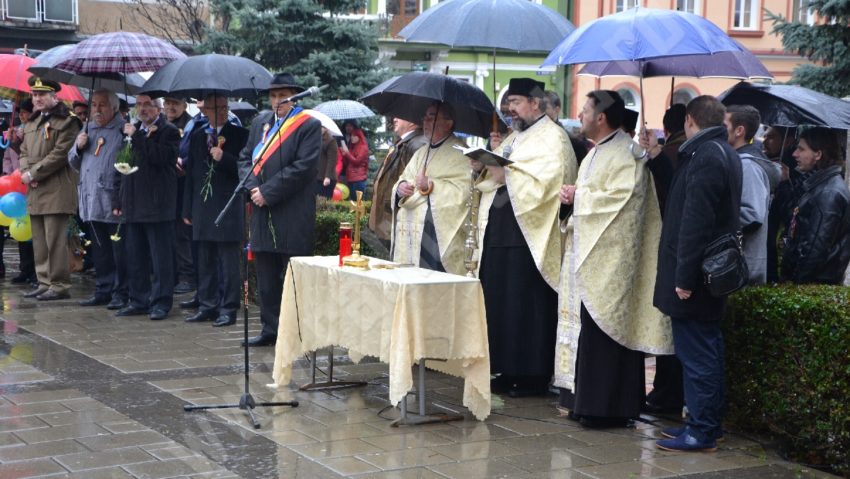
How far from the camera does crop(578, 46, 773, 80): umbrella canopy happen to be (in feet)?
26.3

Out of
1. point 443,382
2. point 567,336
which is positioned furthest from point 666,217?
point 443,382

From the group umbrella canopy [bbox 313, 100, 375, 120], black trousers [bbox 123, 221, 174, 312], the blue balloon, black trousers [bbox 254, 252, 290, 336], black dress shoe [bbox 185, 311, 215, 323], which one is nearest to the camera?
black trousers [bbox 254, 252, 290, 336]

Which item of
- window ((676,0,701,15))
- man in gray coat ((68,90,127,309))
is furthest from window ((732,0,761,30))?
man in gray coat ((68,90,127,309))

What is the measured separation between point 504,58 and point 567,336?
96.8 ft

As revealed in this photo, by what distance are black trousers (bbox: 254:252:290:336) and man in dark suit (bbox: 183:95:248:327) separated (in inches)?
38.4

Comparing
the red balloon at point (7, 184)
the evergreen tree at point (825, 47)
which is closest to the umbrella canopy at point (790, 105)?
the evergreen tree at point (825, 47)

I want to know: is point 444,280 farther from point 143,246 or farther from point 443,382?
point 143,246

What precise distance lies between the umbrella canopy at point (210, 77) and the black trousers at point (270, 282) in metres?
1.41

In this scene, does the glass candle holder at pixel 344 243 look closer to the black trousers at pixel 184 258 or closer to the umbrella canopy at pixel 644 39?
the umbrella canopy at pixel 644 39

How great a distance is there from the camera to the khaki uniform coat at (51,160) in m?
11.8

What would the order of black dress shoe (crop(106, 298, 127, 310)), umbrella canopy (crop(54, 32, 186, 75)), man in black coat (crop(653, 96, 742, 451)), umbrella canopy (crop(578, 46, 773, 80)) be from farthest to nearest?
black dress shoe (crop(106, 298, 127, 310)) < umbrella canopy (crop(54, 32, 186, 75)) < umbrella canopy (crop(578, 46, 773, 80)) < man in black coat (crop(653, 96, 742, 451))

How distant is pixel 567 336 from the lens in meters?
7.38

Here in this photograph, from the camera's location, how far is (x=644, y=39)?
7094mm

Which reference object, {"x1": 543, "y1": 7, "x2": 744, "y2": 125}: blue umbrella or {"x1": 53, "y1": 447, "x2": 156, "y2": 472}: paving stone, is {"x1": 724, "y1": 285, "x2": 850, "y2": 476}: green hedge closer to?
{"x1": 543, "y1": 7, "x2": 744, "y2": 125}: blue umbrella
